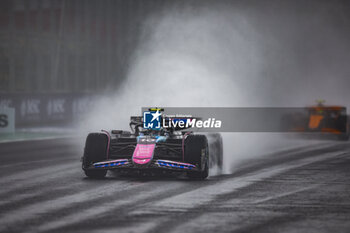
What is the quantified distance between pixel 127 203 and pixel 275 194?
229 centimetres

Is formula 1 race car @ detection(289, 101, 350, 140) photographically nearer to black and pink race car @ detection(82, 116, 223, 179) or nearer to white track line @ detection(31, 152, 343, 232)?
white track line @ detection(31, 152, 343, 232)

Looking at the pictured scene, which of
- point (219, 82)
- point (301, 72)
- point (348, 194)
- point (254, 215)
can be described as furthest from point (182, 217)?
point (301, 72)

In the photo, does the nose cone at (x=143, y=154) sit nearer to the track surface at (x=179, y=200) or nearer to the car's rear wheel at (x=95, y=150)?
the track surface at (x=179, y=200)

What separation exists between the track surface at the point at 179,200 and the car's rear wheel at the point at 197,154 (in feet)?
0.69

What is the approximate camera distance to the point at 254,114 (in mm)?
37906

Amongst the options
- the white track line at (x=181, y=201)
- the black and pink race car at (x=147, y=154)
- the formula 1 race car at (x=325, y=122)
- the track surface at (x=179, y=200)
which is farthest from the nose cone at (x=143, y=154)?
the formula 1 race car at (x=325, y=122)

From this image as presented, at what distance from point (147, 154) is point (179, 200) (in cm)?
219

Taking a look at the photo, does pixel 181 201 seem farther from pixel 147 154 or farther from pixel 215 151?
pixel 215 151

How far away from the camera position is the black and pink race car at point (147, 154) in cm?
1153

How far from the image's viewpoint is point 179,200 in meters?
9.56

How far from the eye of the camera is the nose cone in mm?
11505

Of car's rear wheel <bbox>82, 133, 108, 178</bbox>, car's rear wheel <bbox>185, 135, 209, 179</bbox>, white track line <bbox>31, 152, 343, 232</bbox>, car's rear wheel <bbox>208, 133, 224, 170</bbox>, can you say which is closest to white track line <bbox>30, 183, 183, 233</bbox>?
white track line <bbox>31, 152, 343, 232</bbox>

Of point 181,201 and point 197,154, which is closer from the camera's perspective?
point 181,201

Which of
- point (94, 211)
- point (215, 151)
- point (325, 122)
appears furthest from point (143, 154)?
point (325, 122)
